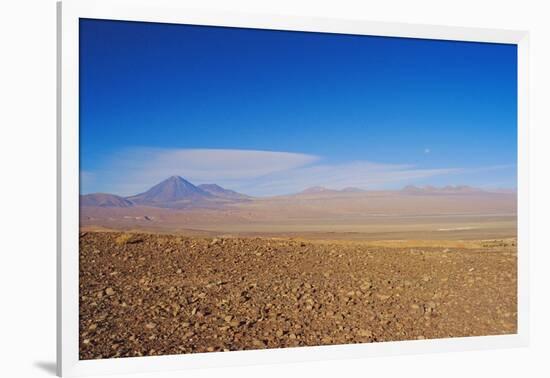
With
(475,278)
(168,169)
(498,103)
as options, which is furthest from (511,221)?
(168,169)

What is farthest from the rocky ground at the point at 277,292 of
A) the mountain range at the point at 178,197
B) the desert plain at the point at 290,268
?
the mountain range at the point at 178,197

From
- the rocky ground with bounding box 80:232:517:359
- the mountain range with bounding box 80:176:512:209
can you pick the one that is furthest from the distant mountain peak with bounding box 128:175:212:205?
the rocky ground with bounding box 80:232:517:359

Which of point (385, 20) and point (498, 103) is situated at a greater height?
point (385, 20)

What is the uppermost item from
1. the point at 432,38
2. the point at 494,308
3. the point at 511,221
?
the point at 432,38

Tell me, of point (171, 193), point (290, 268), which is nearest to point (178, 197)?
point (171, 193)

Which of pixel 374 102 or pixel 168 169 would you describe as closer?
pixel 168 169

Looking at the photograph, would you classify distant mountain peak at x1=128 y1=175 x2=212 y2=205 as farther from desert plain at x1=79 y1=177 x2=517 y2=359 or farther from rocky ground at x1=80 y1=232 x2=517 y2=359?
rocky ground at x1=80 y1=232 x2=517 y2=359

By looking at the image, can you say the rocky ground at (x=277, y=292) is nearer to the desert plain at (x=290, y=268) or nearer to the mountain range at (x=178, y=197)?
the desert plain at (x=290, y=268)

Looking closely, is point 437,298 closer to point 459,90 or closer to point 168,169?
point 459,90
